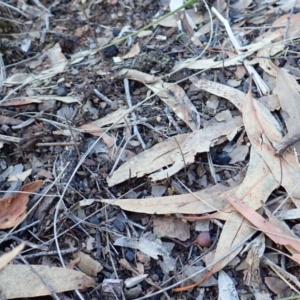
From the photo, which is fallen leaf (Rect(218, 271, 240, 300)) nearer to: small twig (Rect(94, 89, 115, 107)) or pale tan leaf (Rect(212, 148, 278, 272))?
pale tan leaf (Rect(212, 148, 278, 272))

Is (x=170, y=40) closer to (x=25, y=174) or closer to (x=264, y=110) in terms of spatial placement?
(x=264, y=110)

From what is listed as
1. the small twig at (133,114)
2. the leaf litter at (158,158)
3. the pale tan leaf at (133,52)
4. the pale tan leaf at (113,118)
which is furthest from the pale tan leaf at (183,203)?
the pale tan leaf at (133,52)

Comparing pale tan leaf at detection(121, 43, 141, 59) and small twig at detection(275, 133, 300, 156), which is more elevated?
pale tan leaf at detection(121, 43, 141, 59)

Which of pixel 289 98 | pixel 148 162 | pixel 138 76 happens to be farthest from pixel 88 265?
pixel 289 98

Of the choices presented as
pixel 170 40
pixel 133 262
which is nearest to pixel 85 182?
pixel 133 262

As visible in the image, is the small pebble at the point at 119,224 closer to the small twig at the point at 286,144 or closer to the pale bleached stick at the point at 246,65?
the small twig at the point at 286,144

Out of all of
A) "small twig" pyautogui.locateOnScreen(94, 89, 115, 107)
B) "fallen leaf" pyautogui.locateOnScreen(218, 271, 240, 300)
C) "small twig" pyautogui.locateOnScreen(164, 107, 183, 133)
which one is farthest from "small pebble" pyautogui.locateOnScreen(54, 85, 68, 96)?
"fallen leaf" pyautogui.locateOnScreen(218, 271, 240, 300)

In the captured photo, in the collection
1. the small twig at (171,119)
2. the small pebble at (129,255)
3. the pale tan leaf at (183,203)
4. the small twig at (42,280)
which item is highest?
the small twig at (171,119)
